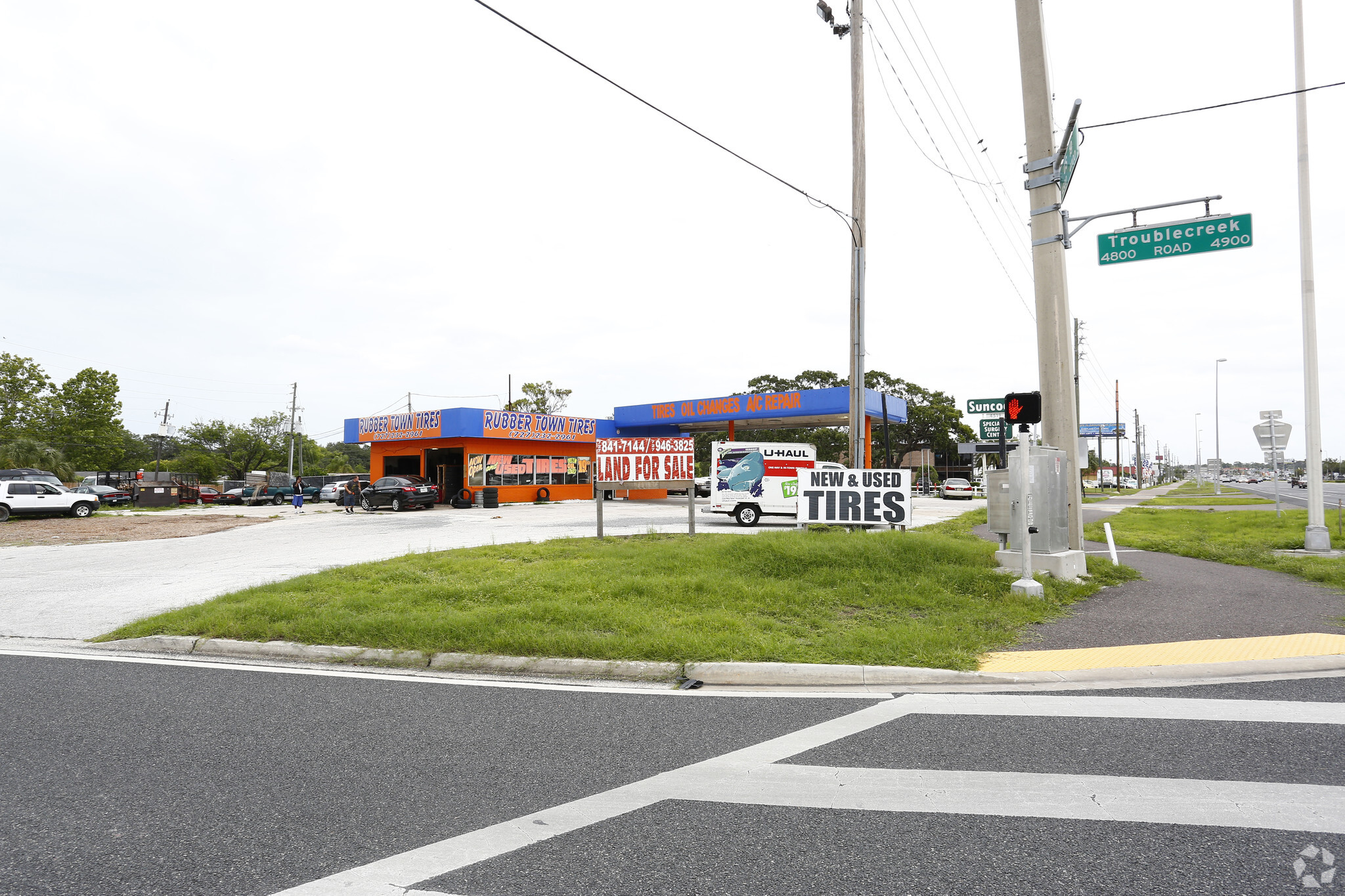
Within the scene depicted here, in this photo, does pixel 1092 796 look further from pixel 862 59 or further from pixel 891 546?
pixel 862 59

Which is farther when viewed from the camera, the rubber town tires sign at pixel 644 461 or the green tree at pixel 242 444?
the green tree at pixel 242 444

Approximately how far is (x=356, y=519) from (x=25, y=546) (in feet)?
31.7

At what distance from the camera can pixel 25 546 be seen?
1856cm

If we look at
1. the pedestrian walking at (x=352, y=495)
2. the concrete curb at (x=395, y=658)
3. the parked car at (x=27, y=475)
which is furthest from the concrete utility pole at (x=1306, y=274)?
the parked car at (x=27, y=475)

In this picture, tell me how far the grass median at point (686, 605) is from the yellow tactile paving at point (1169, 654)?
0.42m

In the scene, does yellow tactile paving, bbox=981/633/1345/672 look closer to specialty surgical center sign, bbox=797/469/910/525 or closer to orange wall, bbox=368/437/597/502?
specialty surgical center sign, bbox=797/469/910/525

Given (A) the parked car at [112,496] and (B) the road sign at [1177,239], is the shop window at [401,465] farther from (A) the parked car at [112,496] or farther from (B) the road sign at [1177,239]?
(B) the road sign at [1177,239]

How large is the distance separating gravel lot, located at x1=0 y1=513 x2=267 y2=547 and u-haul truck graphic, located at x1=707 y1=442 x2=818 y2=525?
16141mm

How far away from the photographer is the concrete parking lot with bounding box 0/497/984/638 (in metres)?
9.71

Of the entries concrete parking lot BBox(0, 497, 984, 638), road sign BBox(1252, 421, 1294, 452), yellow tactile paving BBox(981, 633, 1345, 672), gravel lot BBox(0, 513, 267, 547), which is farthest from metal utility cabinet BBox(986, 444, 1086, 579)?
gravel lot BBox(0, 513, 267, 547)

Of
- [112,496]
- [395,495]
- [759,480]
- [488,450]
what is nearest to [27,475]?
[112,496]

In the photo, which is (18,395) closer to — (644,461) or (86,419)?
(86,419)

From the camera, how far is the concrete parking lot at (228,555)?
9.71 m

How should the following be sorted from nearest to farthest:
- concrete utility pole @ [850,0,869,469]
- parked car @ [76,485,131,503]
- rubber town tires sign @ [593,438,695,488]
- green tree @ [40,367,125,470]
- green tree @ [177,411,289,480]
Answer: concrete utility pole @ [850,0,869,469] → rubber town tires sign @ [593,438,695,488] → parked car @ [76,485,131,503] → green tree @ [40,367,125,470] → green tree @ [177,411,289,480]
